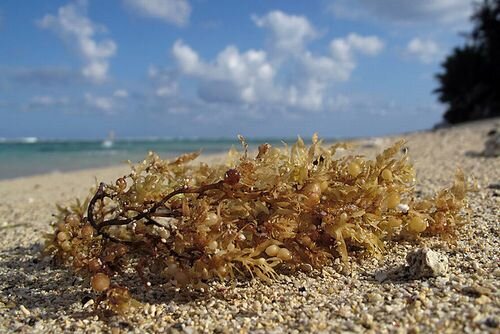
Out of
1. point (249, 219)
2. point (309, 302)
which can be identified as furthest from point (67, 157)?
point (309, 302)

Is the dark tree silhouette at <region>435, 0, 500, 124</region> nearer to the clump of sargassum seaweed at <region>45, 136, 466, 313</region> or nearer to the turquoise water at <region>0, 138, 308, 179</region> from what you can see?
the turquoise water at <region>0, 138, 308, 179</region>

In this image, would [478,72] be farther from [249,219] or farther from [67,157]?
[249,219]

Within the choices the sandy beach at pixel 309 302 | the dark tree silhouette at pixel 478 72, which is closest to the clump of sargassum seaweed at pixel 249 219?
the sandy beach at pixel 309 302

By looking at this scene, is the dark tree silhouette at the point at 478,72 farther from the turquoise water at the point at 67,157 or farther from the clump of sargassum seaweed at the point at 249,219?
the clump of sargassum seaweed at the point at 249,219

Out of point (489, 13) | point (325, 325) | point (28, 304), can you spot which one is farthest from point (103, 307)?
point (489, 13)

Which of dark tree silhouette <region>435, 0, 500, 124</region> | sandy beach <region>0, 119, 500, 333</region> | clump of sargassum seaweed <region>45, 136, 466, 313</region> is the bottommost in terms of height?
sandy beach <region>0, 119, 500, 333</region>

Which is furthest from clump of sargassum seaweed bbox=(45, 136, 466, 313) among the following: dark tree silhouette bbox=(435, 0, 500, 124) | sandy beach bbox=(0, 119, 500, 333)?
dark tree silhouette bbox=(435, 0, 500, 124)

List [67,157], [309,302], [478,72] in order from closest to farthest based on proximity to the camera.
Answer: [309,302]
[67,157]
[478,72]
